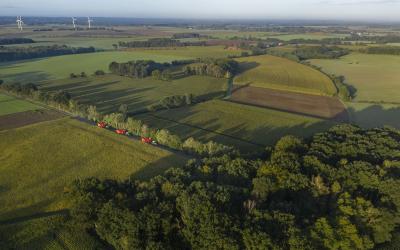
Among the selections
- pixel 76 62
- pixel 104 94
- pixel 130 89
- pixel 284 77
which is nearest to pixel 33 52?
pixel 76 62

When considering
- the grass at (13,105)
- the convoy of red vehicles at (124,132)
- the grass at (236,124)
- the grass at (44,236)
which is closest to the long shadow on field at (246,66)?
the grass at (236,124)

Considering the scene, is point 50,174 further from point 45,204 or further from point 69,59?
point 69,59

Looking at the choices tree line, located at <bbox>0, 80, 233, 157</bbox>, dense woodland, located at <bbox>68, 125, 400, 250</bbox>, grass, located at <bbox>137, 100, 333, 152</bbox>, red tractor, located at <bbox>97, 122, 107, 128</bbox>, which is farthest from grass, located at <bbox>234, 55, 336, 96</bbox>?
dense woodland, located at <bbox>68, 125, 400, 250</bbox>

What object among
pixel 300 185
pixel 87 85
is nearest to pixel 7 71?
pixel 87 85

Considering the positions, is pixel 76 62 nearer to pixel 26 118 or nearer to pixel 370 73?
pixel 26 118

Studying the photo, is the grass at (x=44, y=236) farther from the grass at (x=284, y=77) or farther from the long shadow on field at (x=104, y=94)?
the grass at (x=284, y=77)
